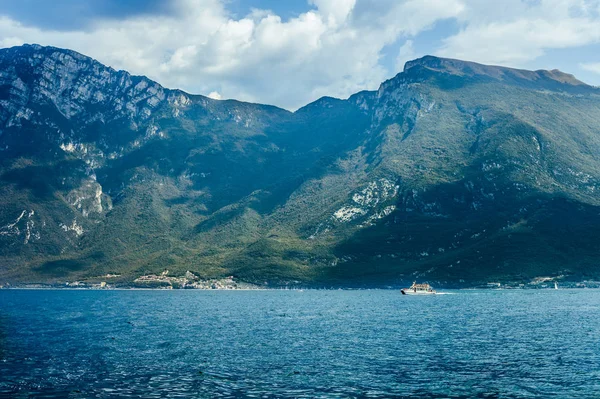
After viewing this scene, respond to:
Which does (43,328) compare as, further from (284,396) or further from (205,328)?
(284,396)

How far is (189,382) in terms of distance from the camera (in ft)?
206

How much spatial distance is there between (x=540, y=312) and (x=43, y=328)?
123216 millimetres

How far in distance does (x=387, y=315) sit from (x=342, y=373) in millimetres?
84213

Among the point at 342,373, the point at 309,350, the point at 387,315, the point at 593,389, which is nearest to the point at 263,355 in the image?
the point at 309,350

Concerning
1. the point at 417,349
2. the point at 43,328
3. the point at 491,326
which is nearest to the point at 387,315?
the point at 491,326

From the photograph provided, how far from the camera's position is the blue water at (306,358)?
59.4 m

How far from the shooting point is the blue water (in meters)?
59.4

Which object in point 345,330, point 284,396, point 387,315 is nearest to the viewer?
point 284,396

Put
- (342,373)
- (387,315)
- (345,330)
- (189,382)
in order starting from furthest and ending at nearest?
(387,315), (345,330), (342,373), (189,382)

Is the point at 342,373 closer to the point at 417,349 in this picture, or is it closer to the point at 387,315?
the point at 417,349

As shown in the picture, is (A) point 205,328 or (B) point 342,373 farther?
(A) point 205,328

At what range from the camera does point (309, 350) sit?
3438 inches

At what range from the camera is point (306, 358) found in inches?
3140

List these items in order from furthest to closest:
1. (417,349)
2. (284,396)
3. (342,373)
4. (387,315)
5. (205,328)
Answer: (387,315) < (205,328) < (417,349) < (342,373) < (284,396)
